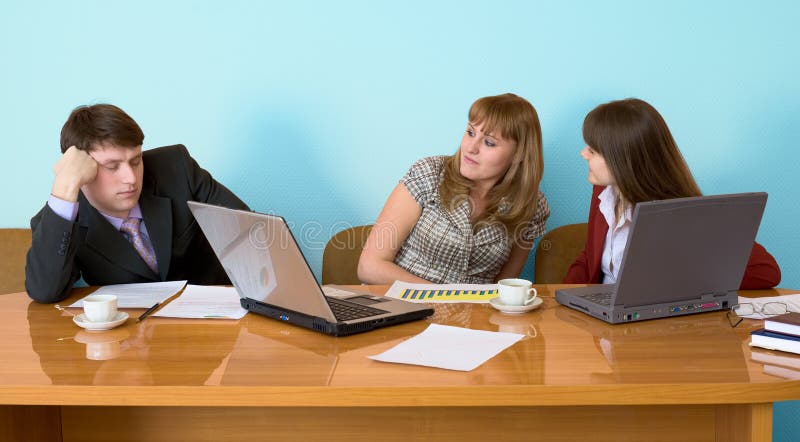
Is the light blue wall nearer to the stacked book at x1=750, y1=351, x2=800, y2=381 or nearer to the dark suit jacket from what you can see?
the dark suit jacket

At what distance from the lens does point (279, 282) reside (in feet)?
5.17

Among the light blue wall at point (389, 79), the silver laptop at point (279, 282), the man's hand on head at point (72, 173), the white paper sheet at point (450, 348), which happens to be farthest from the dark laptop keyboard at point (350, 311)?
the light blue wall at point (389, 79)

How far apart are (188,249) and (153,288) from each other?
1.11 ft

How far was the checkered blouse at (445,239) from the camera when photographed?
8.14 ft

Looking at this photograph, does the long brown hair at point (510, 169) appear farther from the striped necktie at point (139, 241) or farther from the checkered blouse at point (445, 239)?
the striped necktie at point (139, 241)

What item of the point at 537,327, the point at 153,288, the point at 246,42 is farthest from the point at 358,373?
the point at 246,42

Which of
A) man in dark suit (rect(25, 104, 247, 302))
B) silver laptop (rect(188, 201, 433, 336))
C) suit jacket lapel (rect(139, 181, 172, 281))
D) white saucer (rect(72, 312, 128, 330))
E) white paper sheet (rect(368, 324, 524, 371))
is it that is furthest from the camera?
suit jacket lapel (rect(139, 181, 172, 281))

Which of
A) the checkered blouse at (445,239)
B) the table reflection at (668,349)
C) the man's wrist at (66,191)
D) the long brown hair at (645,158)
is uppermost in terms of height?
the long brown hair at (645,158)

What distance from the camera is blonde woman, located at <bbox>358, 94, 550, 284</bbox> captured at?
2443mm

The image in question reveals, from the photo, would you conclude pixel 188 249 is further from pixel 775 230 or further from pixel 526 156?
pixel 775 230

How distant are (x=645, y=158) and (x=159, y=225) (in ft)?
Answer: 4.69

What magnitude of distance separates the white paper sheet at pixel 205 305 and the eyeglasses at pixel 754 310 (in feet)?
3.66

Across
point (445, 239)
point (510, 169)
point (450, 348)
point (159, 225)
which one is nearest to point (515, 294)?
point (450, 348)

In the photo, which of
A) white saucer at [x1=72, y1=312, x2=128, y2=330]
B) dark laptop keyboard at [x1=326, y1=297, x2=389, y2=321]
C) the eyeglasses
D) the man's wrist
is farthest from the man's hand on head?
the eyeglasses
